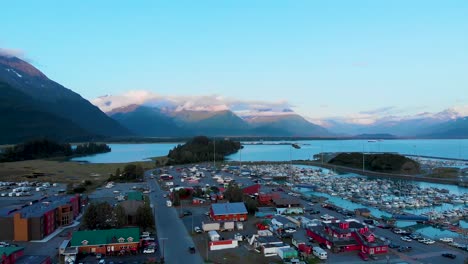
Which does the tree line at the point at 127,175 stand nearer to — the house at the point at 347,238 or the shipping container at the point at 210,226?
the shipping container at the point at 210,226

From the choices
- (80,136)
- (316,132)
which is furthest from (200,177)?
(316,132)

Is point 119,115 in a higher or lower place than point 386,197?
higher

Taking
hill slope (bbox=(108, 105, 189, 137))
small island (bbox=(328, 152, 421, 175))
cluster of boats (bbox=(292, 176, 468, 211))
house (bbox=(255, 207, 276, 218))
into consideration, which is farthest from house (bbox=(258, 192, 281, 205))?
hill slope (bbox=(108, 105, 189, 137))

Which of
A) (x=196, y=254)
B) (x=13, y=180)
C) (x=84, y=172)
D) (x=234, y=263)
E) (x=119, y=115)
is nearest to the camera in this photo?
(x=234, y=263)

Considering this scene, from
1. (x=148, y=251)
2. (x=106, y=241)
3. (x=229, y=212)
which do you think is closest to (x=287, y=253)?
(x=148, y=251)

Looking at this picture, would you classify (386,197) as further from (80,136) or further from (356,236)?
(80,136)

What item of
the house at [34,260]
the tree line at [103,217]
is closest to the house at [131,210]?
the tree line at [103,217]

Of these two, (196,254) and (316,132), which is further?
(316,132)
